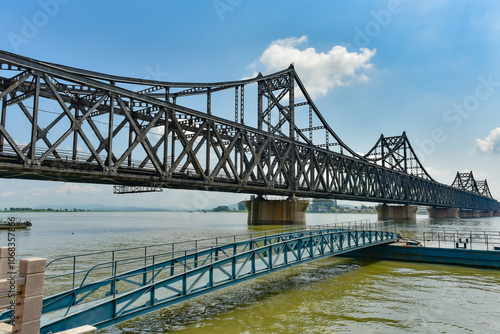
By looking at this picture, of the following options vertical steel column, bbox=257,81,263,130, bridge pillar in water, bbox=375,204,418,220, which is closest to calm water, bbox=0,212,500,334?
vertical steel column, bbox=257,81,263,130

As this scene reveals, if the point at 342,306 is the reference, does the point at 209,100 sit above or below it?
above

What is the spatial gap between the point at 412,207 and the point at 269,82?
227ft

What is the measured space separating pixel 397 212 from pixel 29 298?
382ft

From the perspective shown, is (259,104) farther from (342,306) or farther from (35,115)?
(342,306)

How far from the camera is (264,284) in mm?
19047

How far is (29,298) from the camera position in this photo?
784 cm

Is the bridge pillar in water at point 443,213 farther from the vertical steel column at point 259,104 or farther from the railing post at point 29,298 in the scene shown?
the railing post at point 29,298

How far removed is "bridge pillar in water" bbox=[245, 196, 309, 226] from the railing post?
56.8 meters

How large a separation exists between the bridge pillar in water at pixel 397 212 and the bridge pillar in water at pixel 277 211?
5642 centimetres

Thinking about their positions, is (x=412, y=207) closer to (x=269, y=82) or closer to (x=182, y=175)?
(x=269, y=82)

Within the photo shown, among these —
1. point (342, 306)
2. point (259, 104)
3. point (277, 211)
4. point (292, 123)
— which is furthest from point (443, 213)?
point (342, 306)

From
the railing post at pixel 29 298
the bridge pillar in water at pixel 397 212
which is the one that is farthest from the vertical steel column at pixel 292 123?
the bridge pillar in water at pixel 397 212

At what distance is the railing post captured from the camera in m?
7.76

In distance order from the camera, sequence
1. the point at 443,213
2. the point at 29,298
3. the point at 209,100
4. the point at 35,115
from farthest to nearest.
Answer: the point at 443,213 < the point at 209,100 < the point at 35,115 < the point at 29,298
